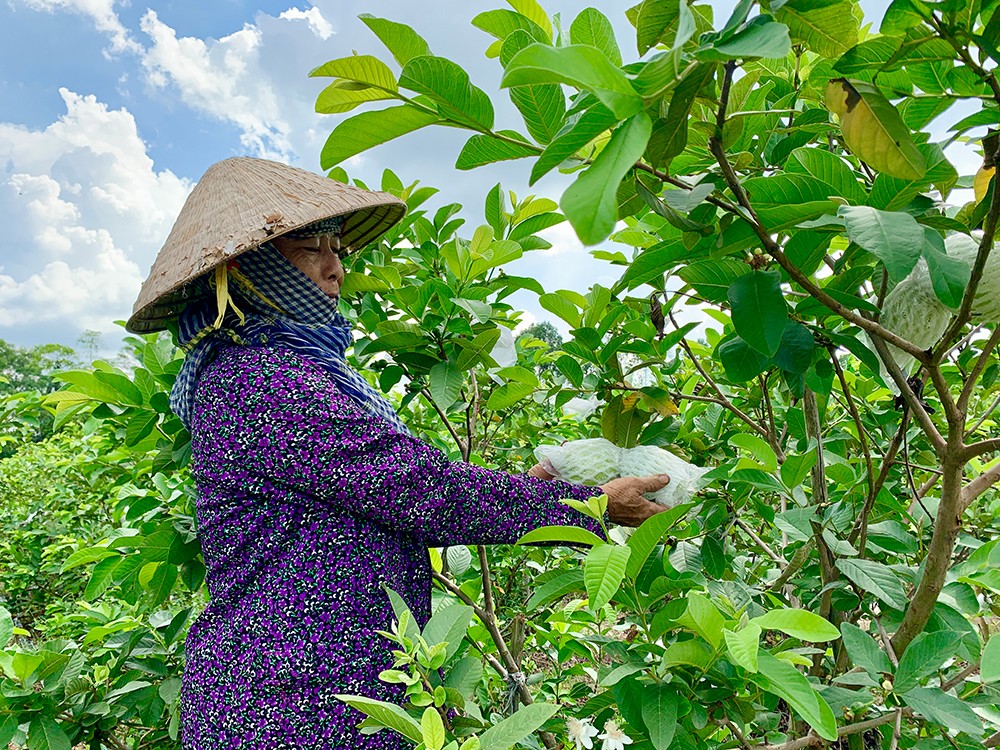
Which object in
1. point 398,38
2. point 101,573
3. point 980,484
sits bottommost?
point 101,573

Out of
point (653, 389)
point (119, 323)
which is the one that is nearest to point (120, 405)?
point (119, 323)

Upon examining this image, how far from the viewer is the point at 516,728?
736 millimetres

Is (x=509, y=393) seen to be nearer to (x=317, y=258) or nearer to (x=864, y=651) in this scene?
(x=317, y=258)

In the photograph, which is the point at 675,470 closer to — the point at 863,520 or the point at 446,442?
the point at 863,520

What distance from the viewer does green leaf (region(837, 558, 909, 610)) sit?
975mm

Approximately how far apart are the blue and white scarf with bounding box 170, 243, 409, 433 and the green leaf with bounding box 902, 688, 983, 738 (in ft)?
2.68

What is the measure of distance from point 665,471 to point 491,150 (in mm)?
610

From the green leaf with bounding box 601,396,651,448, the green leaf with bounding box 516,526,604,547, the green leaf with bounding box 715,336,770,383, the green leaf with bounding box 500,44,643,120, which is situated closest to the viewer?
the green leaf with bounding box 500,44,643,120

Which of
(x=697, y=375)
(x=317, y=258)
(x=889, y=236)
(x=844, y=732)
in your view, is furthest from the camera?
(x=697, y=375)

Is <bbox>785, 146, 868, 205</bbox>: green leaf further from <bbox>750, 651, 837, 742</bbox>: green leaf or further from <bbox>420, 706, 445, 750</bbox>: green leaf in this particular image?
<bbox>420, 706, 445, 750</bbox>: green leaf

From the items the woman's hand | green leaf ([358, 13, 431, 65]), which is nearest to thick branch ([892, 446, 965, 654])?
the woman's hand

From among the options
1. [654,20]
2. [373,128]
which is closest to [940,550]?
[654,20]

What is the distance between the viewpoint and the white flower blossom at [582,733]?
939mm

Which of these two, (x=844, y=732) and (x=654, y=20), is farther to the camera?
(x=844, y=732)
